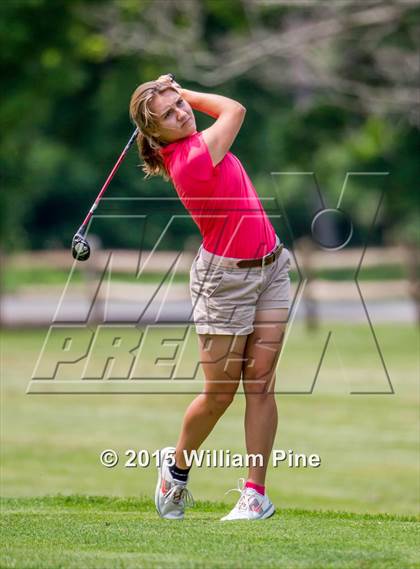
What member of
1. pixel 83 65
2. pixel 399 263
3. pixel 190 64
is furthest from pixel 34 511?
pixel 83 65

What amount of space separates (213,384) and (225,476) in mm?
Result: 4645

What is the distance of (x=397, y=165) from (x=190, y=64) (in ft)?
21.2

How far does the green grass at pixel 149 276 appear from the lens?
26109mm

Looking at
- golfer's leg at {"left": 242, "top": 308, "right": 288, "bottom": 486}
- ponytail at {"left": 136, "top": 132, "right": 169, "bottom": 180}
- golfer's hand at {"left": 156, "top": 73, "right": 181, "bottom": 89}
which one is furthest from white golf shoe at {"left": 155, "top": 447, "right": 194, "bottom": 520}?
golfer's hand at {"left": 156, "top": 73, "right": 181, "bottom": 89}

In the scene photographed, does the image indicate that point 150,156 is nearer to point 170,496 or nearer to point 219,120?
point 219,120

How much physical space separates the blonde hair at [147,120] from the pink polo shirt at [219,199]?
0.27 feet

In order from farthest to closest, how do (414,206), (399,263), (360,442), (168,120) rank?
(414,206) < (399,263) < (360,442) < (168,120)

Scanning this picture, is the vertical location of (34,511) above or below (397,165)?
above

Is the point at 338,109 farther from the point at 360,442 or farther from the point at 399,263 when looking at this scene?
the point at 360,442

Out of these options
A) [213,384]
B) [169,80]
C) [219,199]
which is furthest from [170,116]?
[213,384]

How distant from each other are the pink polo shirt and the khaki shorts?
0.07 m

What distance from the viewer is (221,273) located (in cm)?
643

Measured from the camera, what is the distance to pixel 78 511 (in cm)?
744

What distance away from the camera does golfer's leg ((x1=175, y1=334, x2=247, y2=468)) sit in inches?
256
